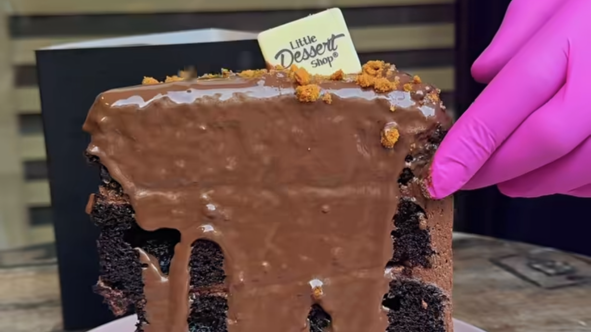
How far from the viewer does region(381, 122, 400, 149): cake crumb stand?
1.06 metres

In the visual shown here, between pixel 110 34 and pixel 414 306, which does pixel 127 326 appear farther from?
pixel 110 34

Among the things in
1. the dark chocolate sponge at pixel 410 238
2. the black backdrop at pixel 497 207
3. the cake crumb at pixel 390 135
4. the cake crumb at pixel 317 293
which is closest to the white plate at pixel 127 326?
the dark chocolate sponge at pixel 410 238

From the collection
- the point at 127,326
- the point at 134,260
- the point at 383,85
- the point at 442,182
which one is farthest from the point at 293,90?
the point at 127,326

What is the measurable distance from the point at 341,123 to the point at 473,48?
135 cm

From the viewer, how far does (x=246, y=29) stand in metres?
2.26

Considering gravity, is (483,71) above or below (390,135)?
above

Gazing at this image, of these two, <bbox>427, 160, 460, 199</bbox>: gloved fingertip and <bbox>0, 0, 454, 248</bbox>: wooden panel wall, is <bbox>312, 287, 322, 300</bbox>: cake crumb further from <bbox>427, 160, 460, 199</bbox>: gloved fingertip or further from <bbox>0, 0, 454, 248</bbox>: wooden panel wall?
<bbox>0, 0, 454, 248</bbox>: wooden panel wall

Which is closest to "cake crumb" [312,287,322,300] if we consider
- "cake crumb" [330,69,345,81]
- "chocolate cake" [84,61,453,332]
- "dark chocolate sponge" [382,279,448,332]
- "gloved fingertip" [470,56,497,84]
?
"chocolate cake" [84,61,453,332]

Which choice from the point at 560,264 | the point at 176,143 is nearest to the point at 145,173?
the point at 176,143

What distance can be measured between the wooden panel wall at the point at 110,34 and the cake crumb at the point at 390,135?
129 cm

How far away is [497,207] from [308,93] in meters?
1.47

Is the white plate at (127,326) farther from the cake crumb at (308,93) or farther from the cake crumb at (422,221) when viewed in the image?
the cake crumb at (308,93)

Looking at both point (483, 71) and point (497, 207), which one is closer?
point (483, 71)

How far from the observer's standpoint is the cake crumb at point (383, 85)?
107 cm
